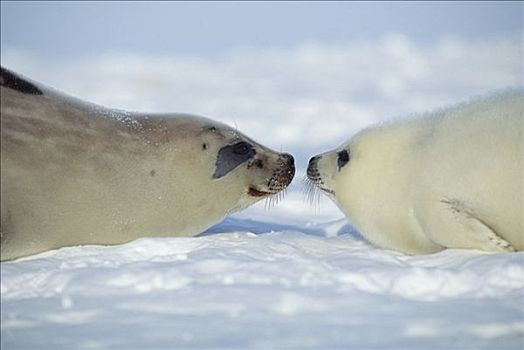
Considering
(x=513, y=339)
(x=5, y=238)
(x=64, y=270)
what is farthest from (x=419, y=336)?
(x=5, y=238)

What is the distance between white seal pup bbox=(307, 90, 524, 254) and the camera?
3.52m

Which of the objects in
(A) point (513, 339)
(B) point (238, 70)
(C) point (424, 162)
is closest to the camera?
(A) point (513, 339)

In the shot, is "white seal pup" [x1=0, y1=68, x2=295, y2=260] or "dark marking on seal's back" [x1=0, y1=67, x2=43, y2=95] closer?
"white seal pup" [x1=0, y1=68, x2=295, y2=260]

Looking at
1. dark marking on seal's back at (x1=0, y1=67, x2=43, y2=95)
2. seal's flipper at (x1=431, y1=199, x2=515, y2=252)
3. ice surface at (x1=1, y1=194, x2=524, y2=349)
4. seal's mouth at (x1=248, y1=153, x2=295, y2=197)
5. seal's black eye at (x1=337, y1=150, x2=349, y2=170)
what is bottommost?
ice surface at (x1=1, y1=194, x2=524, y2=349)

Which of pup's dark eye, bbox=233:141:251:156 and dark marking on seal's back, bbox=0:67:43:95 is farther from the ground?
dark marking on seal's back, bbox=0:67:43:95

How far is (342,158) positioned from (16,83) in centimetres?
160

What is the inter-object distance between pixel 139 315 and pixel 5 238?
111cm

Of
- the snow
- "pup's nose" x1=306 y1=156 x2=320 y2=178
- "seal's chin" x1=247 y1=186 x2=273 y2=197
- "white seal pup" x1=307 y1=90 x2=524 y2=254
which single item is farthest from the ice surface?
"pup's nose" x1=306 y1=156 x2=320 y2=178

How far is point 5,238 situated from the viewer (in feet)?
11.5

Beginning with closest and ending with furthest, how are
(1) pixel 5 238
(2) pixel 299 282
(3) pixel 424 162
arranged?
(2) pixel 299 282 → (1) pixel 5 238 → (3) pixel 424 162

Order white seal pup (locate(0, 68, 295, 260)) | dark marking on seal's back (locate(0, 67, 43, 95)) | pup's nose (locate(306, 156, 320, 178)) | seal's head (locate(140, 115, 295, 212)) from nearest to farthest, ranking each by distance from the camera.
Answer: white seal pup (locate(0, 68, 295, 260)) → dark marking on seal's back (locate(0, 67, 43, 95)) → seal's head (locate(140, 115, 295, 212)) → pup's nose (locate(306, 156, 320, 178))

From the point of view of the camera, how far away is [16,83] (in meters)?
3.81

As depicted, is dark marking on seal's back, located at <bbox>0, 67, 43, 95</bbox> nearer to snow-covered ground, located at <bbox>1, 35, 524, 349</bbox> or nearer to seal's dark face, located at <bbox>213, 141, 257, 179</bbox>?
snow-covered ground, located at <bbox>1, 35, 524, 349</bbox>

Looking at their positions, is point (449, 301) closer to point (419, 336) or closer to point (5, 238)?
point (419, 336)
